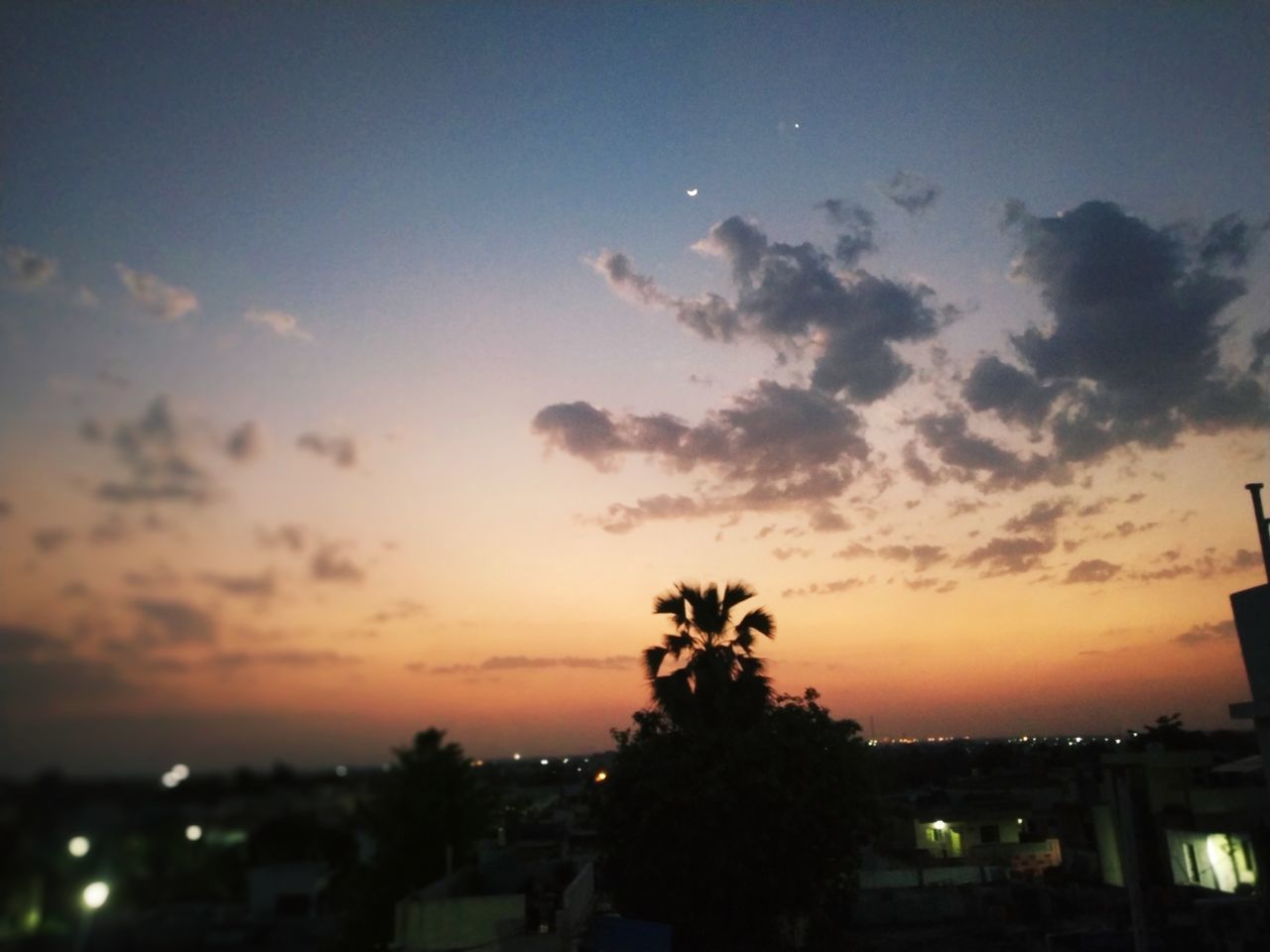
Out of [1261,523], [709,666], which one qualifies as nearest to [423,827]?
[709,666]

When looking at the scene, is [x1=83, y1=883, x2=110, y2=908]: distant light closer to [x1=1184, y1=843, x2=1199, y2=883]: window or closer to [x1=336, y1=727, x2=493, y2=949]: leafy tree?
[x1=336, y1=727, x2=493, y2=949]: leafy tree

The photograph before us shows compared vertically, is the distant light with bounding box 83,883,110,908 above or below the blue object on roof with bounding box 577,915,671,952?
above

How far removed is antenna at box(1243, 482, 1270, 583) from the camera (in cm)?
1362

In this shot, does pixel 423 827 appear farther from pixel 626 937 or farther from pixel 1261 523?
pixel 1261 523

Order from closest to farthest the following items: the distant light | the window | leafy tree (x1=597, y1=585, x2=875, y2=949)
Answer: the distant light < leafy tree (x1=597, y1=585, x2=875, y2=949) < the window

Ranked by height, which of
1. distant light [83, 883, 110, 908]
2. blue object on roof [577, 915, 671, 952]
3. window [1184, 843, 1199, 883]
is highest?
distant light [83, 883, 110, 908]

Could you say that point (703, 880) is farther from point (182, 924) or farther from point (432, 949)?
point (182, 924)

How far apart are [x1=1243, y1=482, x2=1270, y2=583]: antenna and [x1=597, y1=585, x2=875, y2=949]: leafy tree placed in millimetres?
9271

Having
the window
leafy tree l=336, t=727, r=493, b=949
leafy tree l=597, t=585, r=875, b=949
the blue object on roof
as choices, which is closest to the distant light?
the blue object on roof

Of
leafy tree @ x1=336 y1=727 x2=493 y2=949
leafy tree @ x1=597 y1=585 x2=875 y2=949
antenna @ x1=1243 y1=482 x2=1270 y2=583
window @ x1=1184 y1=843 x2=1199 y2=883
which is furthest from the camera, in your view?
window @ x1=1184 y1=843 x2=1199 y2=883

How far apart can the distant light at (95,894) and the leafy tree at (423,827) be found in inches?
764

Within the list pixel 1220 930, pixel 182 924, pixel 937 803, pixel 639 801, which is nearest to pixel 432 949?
pixel 639 801

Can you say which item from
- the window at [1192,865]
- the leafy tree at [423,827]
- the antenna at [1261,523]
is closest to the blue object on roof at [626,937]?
the leafy tree at [423,827]

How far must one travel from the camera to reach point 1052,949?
61.7 ft
